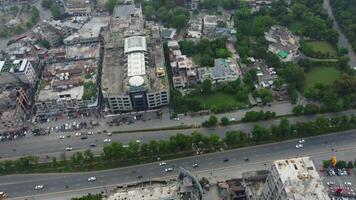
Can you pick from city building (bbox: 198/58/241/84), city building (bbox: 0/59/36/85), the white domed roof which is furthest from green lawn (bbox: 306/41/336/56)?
city building (bbox: 0/59/36/85)

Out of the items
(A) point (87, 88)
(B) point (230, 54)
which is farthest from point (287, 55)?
(A) point (87, 88)

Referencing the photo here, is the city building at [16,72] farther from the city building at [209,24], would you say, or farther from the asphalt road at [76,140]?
the city building at [209,24]

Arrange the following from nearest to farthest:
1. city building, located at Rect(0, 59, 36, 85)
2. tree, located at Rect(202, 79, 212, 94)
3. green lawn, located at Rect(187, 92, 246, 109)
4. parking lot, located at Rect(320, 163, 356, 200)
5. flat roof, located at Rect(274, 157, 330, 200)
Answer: flat roof, located at Rect(274, 157, 330, 200) < parking lot, located at Rect(320, 163, 356, 200) < green lawn, located at Rect(187, 92, 246, 109) < city building, located at Rect(0, 59, 36, 85) < tree, located at Rect(202, 79, 212, 94)

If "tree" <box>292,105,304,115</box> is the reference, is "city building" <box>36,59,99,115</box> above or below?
below

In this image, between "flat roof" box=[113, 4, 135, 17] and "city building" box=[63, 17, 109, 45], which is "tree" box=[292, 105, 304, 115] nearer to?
"flat roof" box=[113, 4, 135, 17]

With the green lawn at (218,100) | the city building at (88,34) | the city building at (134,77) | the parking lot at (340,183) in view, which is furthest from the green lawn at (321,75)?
the city building at (88,34)

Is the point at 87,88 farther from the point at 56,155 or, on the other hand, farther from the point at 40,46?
the point at 40,46

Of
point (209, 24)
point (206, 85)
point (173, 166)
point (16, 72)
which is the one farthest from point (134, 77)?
point (209, 24)
